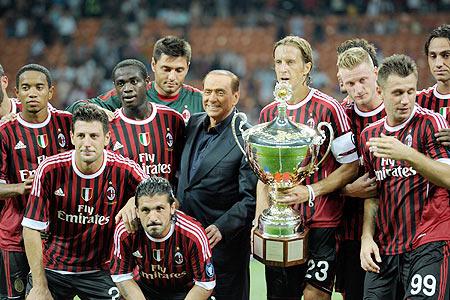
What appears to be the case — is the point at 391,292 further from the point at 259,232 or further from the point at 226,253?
the point at 226,253

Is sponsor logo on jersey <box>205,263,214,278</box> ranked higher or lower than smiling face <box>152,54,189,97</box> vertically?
lower

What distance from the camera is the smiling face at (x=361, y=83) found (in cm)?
482

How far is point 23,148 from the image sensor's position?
17.1ft

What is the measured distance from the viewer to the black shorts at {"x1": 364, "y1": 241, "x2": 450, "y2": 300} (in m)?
4.22

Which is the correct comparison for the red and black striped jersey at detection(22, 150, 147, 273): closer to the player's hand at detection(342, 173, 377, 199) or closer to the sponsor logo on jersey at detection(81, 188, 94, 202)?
the sponsor logo on jersey at detection(81, 188, 94, 202)

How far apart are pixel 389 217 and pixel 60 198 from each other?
197cm

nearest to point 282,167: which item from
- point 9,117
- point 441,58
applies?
point 441,58

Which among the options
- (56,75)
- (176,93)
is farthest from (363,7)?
(176,93)

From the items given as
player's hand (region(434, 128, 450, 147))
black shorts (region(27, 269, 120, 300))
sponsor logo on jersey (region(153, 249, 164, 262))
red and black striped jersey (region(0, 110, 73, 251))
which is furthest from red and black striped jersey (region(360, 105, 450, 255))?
red and black striped jersey (region(0, 110, 73, 251))

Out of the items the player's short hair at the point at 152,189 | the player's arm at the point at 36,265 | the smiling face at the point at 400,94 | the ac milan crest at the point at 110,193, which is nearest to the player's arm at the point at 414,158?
the smiling face at the point at 400,94

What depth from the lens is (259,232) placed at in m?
4.55

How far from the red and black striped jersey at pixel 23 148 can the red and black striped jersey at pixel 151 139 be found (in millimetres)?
355

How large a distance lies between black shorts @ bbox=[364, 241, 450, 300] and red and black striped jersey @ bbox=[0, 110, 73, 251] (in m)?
2.26

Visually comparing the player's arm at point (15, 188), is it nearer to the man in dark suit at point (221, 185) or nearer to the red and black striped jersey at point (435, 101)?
the man in dark suit at point (221, 185)
